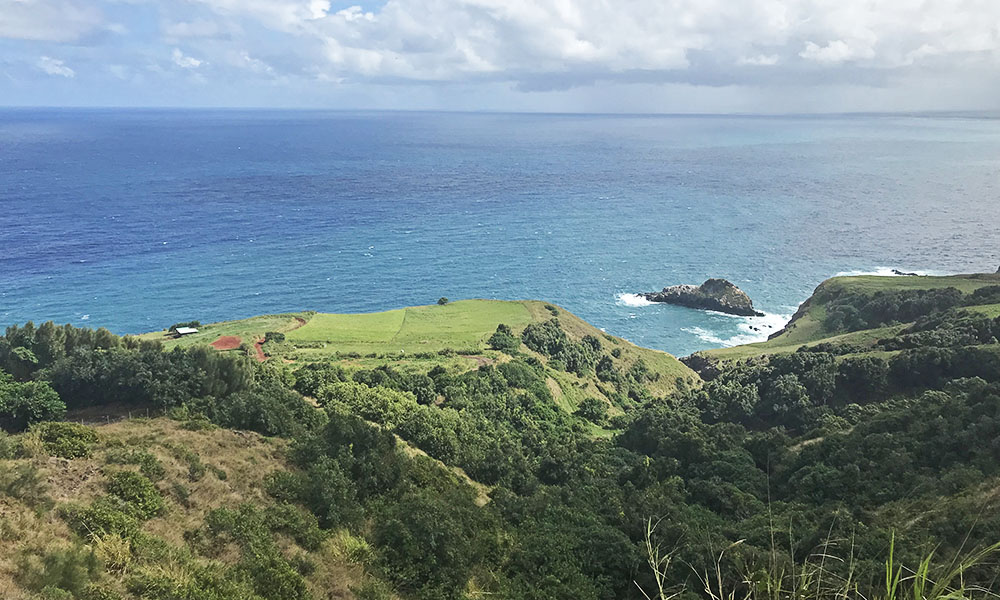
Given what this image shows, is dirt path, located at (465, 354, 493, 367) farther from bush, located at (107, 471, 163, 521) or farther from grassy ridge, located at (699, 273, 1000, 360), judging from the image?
bush, located at (107, 471, 163, 521)

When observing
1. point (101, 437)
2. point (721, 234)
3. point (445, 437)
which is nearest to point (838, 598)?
point (101, 437)

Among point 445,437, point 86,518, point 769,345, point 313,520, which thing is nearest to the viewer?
point 86,518

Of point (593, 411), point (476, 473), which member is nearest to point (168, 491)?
point (476, 473)

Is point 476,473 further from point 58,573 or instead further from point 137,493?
point 58,573

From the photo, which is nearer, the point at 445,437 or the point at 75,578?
the point at 75,578

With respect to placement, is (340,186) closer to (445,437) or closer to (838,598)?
(445,437)

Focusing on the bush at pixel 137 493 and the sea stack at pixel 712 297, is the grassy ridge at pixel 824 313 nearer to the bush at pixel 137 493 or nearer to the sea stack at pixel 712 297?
the sea stack at pixel 712 297

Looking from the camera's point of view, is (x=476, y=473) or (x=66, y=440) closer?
(x=66, y=440)
